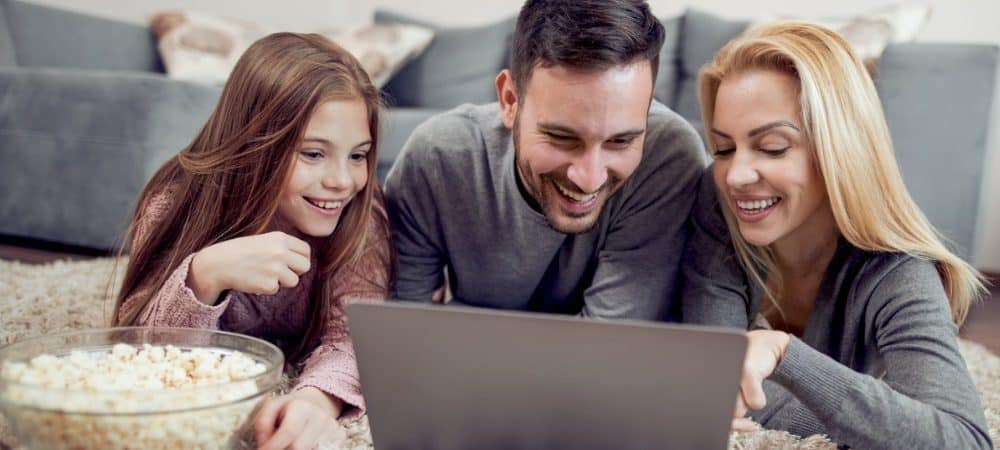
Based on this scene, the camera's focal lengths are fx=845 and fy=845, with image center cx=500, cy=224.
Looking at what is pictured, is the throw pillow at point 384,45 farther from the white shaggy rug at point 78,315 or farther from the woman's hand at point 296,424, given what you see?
the woman's hand at point 296,424

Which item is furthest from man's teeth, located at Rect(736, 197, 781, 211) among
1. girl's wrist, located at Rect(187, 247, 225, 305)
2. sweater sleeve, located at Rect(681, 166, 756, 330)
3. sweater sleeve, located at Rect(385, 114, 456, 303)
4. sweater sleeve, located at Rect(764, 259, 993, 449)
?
girl's wrist, located at Rect(187, 247, 225, 305)

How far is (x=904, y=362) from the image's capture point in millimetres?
1021

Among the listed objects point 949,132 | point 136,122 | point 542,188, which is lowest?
point 136,122

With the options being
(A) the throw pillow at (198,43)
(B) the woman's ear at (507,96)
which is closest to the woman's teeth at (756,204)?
(B) the woman's ear at (507,96)

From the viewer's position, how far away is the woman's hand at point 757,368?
2.91 feet

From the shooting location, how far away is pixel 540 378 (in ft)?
2.35

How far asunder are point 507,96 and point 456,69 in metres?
1.74

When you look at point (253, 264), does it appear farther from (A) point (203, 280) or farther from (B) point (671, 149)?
(B) point (671, 149)

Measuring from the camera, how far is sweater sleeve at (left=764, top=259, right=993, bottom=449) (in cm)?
93

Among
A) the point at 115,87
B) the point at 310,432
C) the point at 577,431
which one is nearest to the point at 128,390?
the point at 310,432

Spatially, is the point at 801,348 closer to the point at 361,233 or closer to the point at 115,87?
the point at 361,233

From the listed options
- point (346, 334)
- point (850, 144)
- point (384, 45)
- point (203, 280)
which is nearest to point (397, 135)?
point (384, 45)

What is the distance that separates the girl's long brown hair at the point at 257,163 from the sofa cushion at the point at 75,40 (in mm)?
1687

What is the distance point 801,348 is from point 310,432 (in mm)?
569
